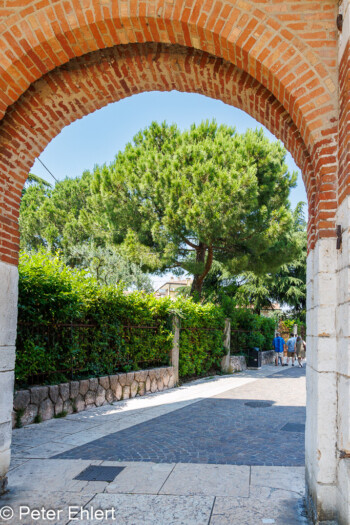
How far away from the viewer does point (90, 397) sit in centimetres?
827

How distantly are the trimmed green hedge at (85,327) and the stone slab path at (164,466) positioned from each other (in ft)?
2.99

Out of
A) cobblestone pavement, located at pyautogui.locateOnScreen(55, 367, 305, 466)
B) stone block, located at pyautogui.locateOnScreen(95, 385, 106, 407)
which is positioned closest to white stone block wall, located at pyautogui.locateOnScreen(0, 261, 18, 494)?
cobblestone pavement, located at pyautogui.locateOnScreen(55, 367, 305, 466)

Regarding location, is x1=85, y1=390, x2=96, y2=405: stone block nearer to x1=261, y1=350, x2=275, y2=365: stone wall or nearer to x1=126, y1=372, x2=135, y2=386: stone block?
x1=126, y1=372, x2=135, y2=386: stone block

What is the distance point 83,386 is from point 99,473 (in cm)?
337

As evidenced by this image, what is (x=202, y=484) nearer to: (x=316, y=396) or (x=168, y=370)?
(x=316, y=396)

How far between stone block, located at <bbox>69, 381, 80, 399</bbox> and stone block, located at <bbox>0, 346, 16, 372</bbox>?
3.53 metres

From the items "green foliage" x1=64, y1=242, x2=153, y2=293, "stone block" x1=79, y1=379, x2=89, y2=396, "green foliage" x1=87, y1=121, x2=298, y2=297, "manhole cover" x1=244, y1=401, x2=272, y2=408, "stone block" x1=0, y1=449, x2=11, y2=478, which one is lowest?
"manhole cover" x1=244, y1=401, x2=272, y2=408

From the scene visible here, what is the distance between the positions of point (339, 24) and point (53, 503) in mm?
4753

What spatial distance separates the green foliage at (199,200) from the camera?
15.3 metres

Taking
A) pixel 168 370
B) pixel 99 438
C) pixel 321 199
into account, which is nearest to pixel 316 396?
pixel 321 199

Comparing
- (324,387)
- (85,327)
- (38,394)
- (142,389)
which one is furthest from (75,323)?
(324,387)

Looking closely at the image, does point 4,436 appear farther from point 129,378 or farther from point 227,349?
point 227,349

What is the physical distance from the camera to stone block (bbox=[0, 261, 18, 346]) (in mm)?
4352

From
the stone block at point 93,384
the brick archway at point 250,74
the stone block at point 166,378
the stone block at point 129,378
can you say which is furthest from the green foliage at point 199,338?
the brick archway at point 250,74
